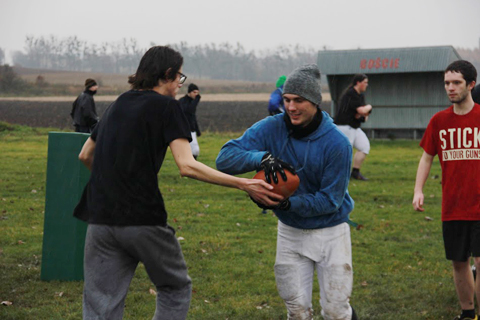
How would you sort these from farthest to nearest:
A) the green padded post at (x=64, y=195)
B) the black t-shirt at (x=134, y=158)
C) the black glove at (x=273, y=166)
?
1. the green padded post at (x=64, y=195)
2. the black glove at (x=273, y=166)
3. the black t-shirt at (x=134, y=158)

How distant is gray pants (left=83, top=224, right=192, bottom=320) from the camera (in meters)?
4.01

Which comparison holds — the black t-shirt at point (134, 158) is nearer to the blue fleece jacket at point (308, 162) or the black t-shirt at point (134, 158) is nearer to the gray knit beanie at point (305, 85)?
the blue fleece jacket at point (308, 162)

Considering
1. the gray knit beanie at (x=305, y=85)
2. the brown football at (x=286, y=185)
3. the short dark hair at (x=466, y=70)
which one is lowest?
the brown football at (x=286, y=185)

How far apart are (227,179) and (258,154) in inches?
17.1

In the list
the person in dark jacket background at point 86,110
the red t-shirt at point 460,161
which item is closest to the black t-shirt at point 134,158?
the red t-shirt at point 460,161

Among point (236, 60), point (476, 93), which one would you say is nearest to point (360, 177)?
point (476, 93)

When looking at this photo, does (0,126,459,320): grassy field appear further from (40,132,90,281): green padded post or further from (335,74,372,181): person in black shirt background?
(335,74,372,181): person in black shirt background

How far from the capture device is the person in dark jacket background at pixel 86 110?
1616 centimetres

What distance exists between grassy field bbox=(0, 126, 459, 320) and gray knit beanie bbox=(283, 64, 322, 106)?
2639 mm

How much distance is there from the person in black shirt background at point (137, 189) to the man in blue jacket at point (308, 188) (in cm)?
63

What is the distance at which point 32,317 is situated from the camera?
6195 mm

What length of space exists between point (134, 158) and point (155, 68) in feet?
1.88

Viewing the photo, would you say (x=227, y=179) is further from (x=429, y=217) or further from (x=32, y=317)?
(x=429, y=217)

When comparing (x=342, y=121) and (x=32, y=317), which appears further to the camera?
(x=342, y=121)
